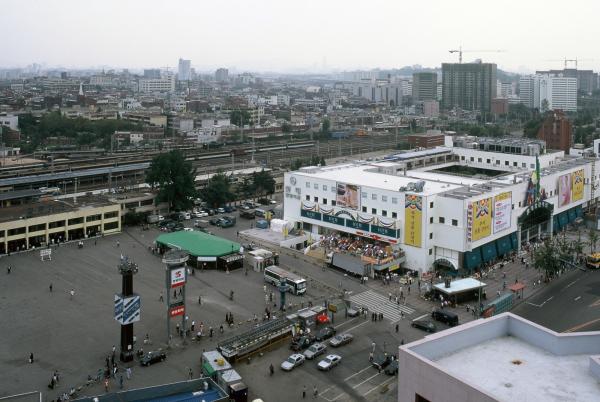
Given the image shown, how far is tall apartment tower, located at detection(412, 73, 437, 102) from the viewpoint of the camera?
116 meters

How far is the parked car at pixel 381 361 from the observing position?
1341 cm

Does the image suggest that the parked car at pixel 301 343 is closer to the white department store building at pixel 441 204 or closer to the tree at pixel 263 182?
the white department store building at pixel 441 204

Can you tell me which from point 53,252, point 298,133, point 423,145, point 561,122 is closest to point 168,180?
point 53,252

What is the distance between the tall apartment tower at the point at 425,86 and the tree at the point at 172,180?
93841 millimetres

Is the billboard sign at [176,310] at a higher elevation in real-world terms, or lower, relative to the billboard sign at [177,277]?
lower

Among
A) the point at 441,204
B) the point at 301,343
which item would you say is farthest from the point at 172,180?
the point at 301,343

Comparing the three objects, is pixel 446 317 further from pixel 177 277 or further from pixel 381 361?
pixel 177 277

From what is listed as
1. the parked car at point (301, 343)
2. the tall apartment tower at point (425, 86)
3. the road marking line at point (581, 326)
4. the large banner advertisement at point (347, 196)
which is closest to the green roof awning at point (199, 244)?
the large banner advertisement at point (347, 196)

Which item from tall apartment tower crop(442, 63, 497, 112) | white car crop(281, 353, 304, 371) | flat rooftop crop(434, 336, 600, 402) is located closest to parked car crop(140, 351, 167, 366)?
white car crop(281, 353, 304, 371)

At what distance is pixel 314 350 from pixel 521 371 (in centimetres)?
646

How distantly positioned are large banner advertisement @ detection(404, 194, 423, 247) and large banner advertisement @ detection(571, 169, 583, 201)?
377 inches

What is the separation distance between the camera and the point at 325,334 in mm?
14961

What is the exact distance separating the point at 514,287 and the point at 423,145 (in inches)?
1162

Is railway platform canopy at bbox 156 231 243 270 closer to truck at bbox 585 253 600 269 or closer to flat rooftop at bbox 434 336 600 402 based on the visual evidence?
truck at bbox 585 253 600 269
